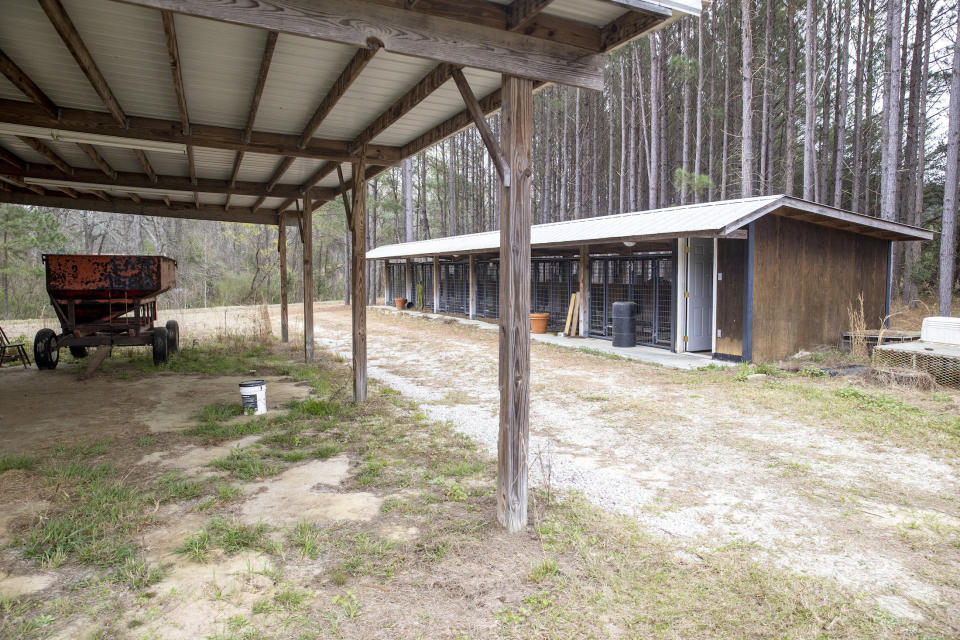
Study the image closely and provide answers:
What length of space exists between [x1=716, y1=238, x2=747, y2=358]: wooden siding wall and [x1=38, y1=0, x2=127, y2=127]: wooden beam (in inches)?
384

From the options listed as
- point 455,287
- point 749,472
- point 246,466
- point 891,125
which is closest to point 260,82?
point 246,466

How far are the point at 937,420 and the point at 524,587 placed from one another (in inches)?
225

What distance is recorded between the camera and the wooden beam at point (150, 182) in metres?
7.73

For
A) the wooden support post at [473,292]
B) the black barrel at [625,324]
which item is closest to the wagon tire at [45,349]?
the black barrel at [625,324]

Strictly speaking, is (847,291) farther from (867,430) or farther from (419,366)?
(419,366)

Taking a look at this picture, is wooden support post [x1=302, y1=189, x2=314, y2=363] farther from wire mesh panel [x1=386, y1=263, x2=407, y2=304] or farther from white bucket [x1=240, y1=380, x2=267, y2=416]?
wire mesh panel [x1=386, y1=263, x2=407, y2=304]

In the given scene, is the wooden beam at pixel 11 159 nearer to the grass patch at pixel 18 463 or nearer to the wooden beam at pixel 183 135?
the wooden beam at pixel 183 135

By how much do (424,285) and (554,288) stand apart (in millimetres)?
8831

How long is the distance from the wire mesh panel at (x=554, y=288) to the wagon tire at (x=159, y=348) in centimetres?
842

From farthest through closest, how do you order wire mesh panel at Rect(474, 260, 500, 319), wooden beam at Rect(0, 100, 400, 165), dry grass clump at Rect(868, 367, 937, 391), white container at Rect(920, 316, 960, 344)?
wire mesh panel at Rect(474, 260, 500, 319)
white container at Rect(920, 316, 960, 344)
dry grass clump at Rect(868, 367, 937, 391)
wooden beam at Rect(0, 100, 400, 165)

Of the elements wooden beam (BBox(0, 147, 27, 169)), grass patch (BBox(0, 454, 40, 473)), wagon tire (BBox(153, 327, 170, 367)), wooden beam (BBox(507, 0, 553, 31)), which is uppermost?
wooden beam (BBox(0, 147, 27, 169))

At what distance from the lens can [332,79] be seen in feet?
14.3

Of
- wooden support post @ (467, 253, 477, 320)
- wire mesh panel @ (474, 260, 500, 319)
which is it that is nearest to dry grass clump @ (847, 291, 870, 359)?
wire mesh panel @ (474, 260, 500, 319)

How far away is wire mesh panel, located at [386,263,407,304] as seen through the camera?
24.8 m
